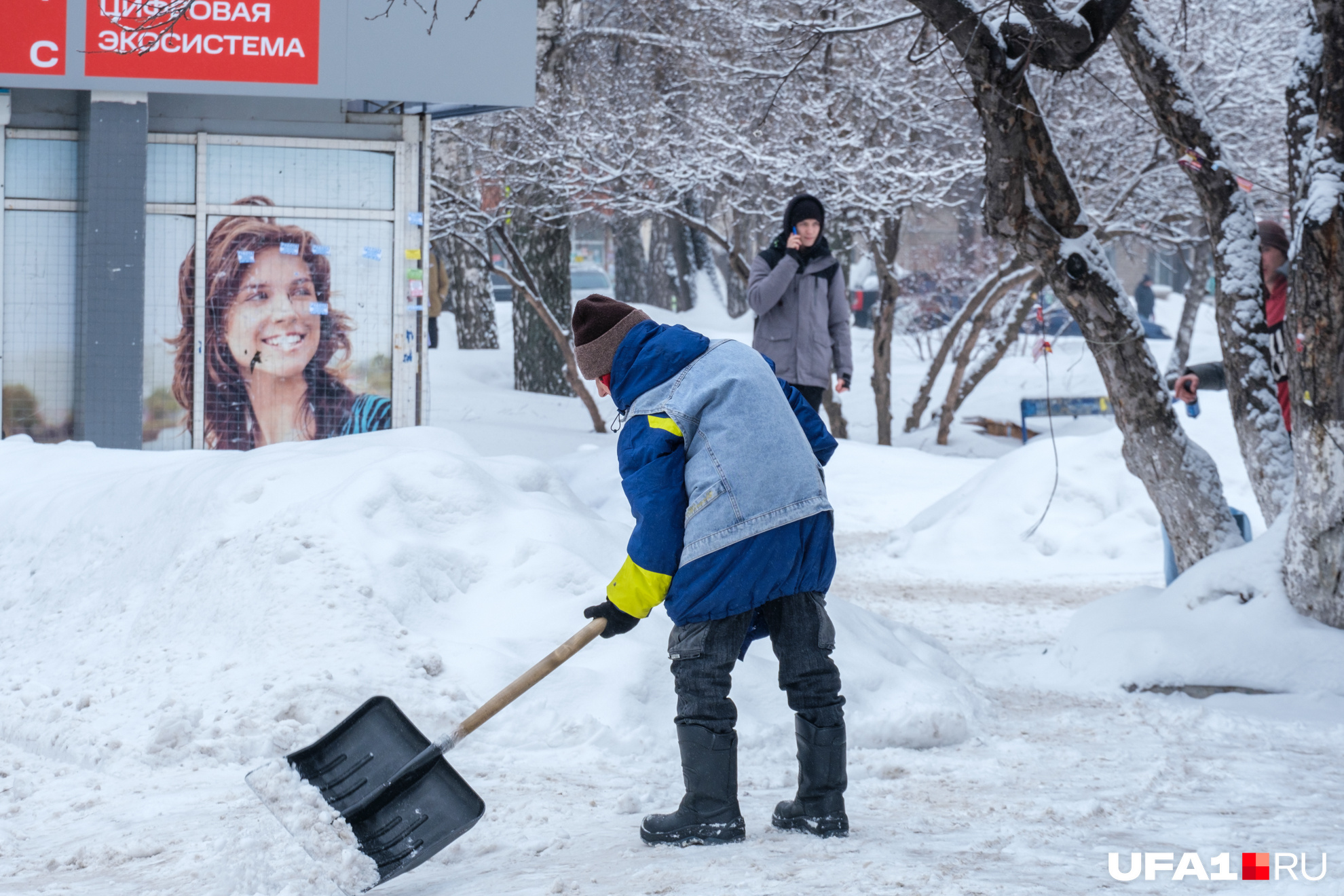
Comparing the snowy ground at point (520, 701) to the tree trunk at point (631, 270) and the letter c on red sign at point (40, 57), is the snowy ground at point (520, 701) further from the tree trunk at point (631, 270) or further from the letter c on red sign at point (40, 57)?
the tree trunk at point (631, 270)

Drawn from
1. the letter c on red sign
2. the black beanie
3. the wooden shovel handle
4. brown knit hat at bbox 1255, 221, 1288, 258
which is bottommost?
the wooden shovel handle

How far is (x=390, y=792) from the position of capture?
3066mm

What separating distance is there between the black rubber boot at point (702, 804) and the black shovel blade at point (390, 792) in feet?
1.49

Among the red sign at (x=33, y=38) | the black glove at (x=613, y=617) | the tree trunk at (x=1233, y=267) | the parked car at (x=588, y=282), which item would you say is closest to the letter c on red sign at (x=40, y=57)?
the red sign at (x=33, y=38)

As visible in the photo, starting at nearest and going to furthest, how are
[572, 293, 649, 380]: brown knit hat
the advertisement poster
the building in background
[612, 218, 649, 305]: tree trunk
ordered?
1. [572, 293, 649, 380]: brown knit hat
2. the building in background
3. the advertisement poster
4. [612, 218, 649, 305]: tree trunk

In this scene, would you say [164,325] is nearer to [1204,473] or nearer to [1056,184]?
[1056,184]

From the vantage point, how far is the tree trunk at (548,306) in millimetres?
14742

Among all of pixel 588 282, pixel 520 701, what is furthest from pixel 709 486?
pixel 588 282

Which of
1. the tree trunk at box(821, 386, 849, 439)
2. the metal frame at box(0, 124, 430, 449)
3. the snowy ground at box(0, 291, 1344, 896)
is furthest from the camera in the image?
the tree trunk at box(821, 386, 849, 439)

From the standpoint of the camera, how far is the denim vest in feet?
9.68

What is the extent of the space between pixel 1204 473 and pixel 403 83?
588 cm

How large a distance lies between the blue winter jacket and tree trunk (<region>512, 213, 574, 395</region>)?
11.2 metres

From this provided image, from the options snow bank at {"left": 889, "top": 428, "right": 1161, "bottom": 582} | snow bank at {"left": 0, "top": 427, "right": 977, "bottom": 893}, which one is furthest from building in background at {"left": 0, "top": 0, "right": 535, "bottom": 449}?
snow bank at {"left": 889, "top": 428, "right": 1161, "bottom": 582}

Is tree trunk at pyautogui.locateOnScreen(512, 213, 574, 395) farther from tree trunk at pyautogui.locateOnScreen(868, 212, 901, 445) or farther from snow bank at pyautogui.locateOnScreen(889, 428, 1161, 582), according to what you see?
Answer: snow bank at pyautogui.locateOnScreen(889, 428, 1161, 582)
